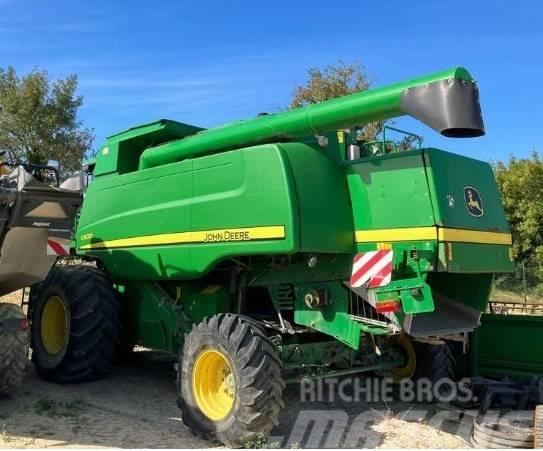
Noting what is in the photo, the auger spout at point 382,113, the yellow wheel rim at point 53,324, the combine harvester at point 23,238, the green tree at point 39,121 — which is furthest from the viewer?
the green tree at point 39,121

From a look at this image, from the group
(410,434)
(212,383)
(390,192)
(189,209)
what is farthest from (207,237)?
(410,434)

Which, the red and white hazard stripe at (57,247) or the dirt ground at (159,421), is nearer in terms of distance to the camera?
the dirt ground at (159,421)

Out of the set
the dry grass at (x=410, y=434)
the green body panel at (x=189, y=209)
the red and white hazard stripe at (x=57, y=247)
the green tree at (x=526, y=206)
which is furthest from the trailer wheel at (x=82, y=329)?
the green tree at (x=526, y=206)

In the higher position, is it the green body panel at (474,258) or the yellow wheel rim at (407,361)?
A: the green body panel at (474,258)

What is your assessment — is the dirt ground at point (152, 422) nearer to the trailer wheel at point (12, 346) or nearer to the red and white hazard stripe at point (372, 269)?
the trailer wheel at point (12, 346)

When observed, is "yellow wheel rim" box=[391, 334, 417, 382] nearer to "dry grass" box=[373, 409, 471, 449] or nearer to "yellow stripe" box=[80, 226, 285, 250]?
"dry grass" box=[373, 409, 471, 449]

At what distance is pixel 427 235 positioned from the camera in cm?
493

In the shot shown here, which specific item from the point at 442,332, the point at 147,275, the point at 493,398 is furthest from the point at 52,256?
the point at 493,398

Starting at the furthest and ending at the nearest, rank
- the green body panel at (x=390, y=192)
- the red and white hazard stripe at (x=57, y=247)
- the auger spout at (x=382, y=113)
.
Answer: the red and white hazard stripe at (x=57, y=247), the green body panel at (x=390, y=192), the auger spout at (x=382, y=113)

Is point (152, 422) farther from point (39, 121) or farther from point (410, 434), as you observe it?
point (39, 121)

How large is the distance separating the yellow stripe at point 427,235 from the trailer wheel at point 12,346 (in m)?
3.28

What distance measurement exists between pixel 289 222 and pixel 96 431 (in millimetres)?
2485

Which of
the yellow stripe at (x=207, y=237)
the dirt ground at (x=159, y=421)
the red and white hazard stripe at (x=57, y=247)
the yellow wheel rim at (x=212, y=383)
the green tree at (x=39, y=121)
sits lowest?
the dirt ground at (x=159, y=421)

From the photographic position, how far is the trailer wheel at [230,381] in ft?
16.3
